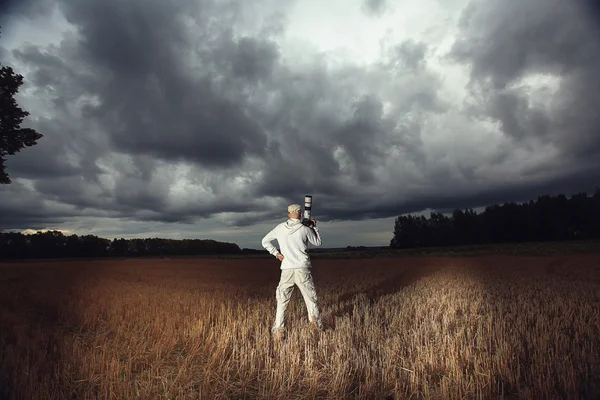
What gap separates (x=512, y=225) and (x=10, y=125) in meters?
105

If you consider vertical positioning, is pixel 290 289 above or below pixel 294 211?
below

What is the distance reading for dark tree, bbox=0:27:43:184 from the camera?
2631 centimetres

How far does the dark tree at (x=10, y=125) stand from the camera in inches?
1036

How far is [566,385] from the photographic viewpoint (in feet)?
15.7

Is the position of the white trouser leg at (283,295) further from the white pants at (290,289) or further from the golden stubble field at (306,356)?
the golden stubble field at (306,356)

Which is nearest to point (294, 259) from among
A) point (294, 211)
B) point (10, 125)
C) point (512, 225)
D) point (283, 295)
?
point (283, 295)

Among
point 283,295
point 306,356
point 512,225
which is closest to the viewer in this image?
point 306,356

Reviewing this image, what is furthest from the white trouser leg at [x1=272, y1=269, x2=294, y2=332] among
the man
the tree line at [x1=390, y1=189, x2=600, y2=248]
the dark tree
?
Result: the tree line at [x1=390, y1=189, x2=600, y2=248]

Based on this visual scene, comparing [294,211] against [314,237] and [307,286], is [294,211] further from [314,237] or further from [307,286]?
[307,286]

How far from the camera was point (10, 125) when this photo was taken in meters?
26.6

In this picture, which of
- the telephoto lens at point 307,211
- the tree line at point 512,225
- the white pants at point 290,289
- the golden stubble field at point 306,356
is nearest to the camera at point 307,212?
the telephoto lens at point 307,211

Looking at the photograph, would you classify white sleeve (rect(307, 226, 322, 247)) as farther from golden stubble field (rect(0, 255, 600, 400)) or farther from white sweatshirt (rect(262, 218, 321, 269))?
golden stubble field (rect(0, 255, 600, 400))

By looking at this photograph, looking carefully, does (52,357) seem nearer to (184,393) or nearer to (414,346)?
(184,393)

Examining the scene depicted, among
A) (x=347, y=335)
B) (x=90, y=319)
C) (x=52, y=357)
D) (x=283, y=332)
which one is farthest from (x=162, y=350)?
(x=90, y=319)
